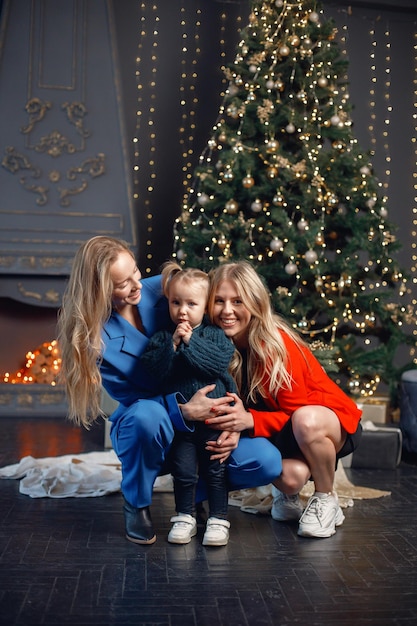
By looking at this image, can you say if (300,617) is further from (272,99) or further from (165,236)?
(165,236)

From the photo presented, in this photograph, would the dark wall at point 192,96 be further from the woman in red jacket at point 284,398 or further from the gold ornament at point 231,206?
the woman in red jacket at point 284,398

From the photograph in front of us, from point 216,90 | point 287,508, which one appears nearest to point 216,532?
point 287,508

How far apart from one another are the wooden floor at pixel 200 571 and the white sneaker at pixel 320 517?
0.04 m

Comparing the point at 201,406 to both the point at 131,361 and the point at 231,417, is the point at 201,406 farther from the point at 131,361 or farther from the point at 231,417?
the point at 131,361

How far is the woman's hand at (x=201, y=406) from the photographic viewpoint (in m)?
3.14

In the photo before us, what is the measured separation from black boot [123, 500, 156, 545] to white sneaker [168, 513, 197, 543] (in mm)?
82

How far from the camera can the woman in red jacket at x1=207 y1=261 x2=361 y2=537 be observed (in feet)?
10.8

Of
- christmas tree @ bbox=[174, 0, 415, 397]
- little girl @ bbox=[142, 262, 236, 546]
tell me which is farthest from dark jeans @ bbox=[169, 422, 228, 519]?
christmas tree @ bbox=[174, 0, 415, 397]

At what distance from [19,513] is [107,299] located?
1.15 m

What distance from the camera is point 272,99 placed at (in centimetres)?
542

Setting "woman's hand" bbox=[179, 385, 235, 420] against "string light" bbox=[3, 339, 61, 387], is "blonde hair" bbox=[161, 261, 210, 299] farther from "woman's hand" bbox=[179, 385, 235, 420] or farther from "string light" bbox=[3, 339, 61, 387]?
"string light" bbox=[3, 339, 61, 387]

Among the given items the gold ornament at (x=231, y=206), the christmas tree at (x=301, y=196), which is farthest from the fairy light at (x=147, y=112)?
the gold ornament at (x=231, y=206)

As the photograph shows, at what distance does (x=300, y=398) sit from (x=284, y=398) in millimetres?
67

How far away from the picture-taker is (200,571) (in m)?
2.91
